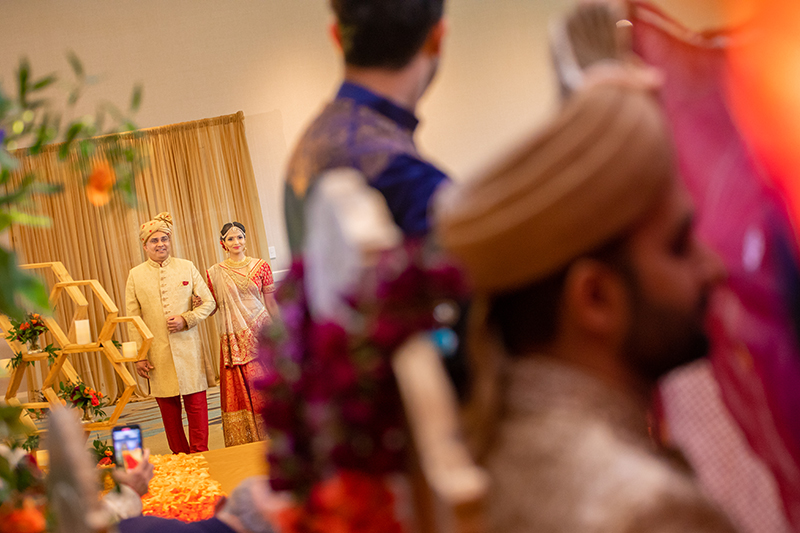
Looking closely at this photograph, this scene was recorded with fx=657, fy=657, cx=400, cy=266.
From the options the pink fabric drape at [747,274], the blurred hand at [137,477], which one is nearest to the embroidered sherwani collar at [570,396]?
the pink fabric drape at [747,274]

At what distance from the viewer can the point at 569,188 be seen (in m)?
0.52

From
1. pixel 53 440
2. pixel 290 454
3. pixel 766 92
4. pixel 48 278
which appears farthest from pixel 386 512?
pixel 48 278

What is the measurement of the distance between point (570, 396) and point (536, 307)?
83 mm

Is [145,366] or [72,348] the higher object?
[72,348]

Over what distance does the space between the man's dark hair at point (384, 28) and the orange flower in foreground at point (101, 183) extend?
14.7 inches

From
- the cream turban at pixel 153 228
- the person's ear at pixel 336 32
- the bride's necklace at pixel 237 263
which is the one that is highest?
the cream turban at pixel 153 228

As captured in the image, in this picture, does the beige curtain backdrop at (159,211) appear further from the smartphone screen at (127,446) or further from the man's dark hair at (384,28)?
the man's dark hair at (384,28)

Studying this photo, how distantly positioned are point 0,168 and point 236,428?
344 centimetres

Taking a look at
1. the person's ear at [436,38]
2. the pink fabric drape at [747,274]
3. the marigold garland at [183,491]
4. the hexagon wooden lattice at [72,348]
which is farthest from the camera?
the hexagon wooden lattice at [72,348]

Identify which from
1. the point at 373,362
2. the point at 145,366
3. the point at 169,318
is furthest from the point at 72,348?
the point at 373,362

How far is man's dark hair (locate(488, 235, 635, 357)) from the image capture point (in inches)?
22.4

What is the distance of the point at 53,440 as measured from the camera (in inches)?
27.9

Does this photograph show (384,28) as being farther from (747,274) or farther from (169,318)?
(169,318)

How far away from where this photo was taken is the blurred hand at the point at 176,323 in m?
4.02
